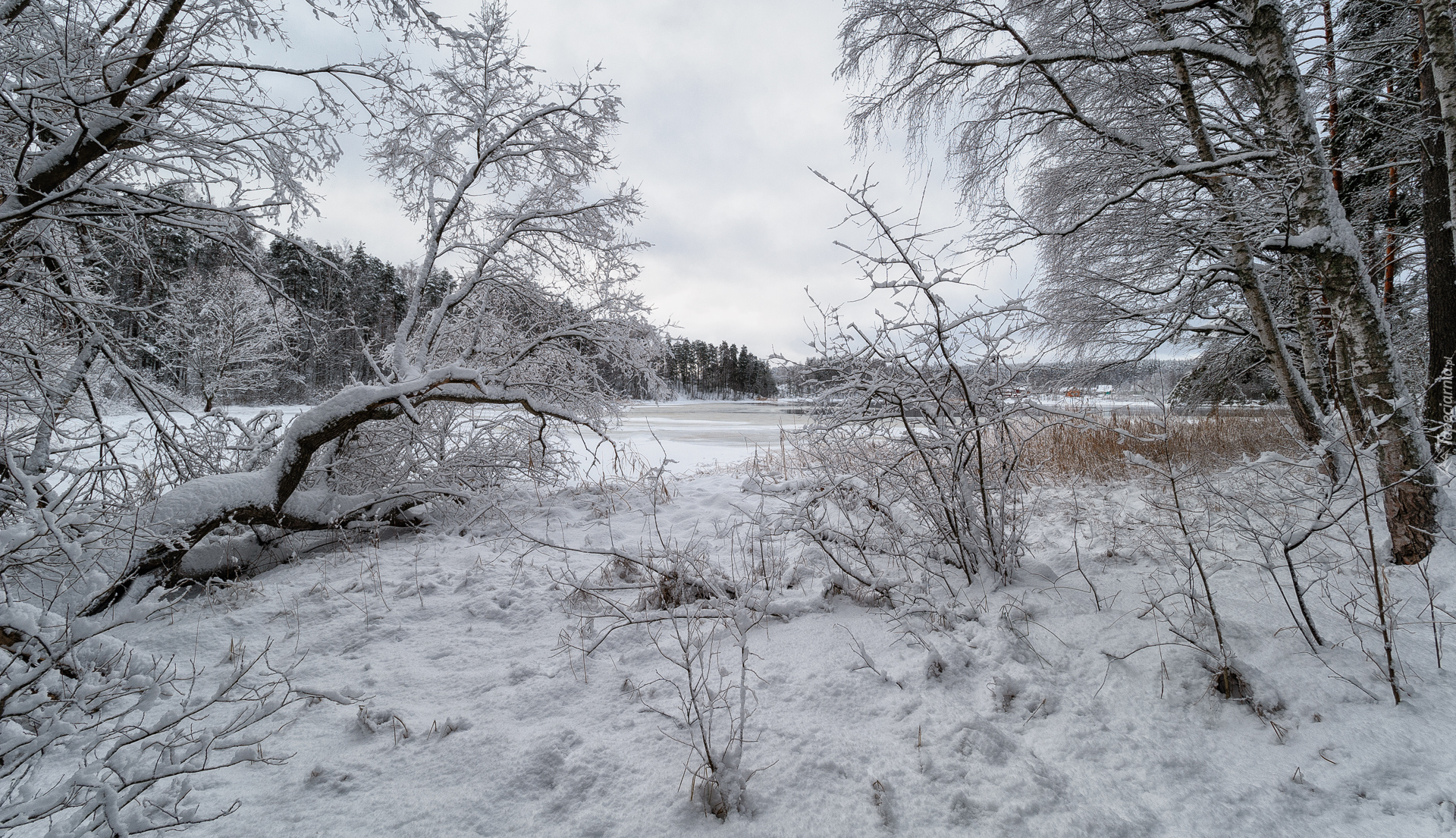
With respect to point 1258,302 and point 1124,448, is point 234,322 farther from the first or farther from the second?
point 1124,448

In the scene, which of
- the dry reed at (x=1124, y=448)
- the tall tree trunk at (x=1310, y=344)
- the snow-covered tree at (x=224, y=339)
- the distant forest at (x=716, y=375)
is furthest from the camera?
the distant forest at (x=716, y=375)

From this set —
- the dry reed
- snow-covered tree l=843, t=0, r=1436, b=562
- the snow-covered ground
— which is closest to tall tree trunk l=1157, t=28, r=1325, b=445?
snow-covered tree l=843, t=0, r=1436, b=562

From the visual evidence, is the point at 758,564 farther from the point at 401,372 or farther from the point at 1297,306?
the point at 1297,306

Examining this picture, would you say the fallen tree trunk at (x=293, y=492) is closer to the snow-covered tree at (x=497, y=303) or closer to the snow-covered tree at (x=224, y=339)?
the snow-covered tree at (x=497, y=303)

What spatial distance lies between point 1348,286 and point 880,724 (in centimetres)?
350

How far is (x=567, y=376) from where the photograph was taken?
675 centimetres

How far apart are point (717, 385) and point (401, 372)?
77.2 m

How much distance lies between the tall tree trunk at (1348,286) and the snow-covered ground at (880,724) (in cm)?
42

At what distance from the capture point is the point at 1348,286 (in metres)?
2.95

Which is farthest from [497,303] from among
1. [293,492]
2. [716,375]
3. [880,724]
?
[716,375]

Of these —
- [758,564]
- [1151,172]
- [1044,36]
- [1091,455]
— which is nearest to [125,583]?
[758,564]

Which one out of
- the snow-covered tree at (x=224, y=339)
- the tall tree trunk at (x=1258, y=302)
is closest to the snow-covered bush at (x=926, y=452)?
the tall tree trunk at (x=1258, y=302)

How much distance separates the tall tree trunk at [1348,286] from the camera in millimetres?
2783

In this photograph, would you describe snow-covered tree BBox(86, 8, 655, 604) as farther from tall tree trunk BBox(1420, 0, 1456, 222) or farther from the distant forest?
the distant forest
